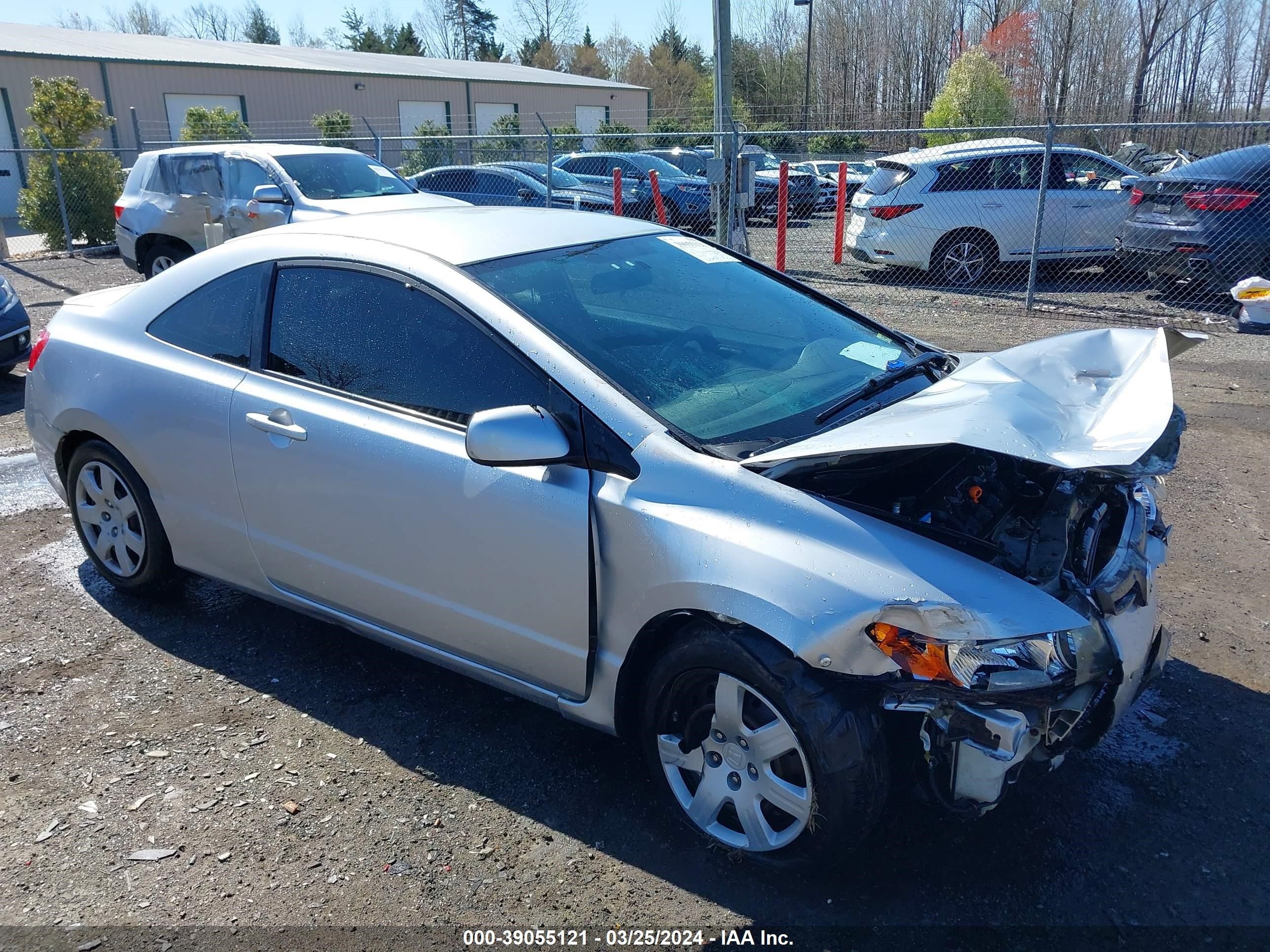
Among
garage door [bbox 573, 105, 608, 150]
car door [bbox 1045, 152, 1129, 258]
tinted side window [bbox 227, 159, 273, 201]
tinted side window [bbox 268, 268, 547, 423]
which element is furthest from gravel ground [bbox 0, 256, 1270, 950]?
garage door [bbox 573, 105, 608, 150]

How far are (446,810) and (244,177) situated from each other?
973 cm

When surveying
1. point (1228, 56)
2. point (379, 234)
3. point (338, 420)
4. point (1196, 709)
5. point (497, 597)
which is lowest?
point (1196, 709)

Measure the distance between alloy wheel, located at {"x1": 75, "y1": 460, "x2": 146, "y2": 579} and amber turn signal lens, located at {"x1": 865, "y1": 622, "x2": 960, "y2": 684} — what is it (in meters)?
3.06

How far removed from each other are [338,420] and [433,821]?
1294 millimetres

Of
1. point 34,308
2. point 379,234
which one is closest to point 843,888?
point 379,234

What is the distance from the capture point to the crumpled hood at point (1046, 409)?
7.96ft

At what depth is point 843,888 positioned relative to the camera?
2.63 meters

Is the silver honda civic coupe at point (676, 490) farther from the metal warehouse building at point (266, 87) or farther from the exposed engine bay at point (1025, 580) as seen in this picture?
the metal warehouse building at point (266, 87)

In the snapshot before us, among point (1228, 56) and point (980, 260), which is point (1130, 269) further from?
point (1228, 56)

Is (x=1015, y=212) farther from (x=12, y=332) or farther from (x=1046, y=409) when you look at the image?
(x=12, y=332)

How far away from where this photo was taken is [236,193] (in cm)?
1090

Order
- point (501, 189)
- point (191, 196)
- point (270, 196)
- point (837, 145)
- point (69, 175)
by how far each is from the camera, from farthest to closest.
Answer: point (837, 145) → point (69, 175) → point (501, 189) → point (191, 196) → point (270, 196)

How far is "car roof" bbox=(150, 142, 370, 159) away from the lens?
35.8 feet

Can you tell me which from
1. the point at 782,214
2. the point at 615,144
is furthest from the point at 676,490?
the point at 615,144
